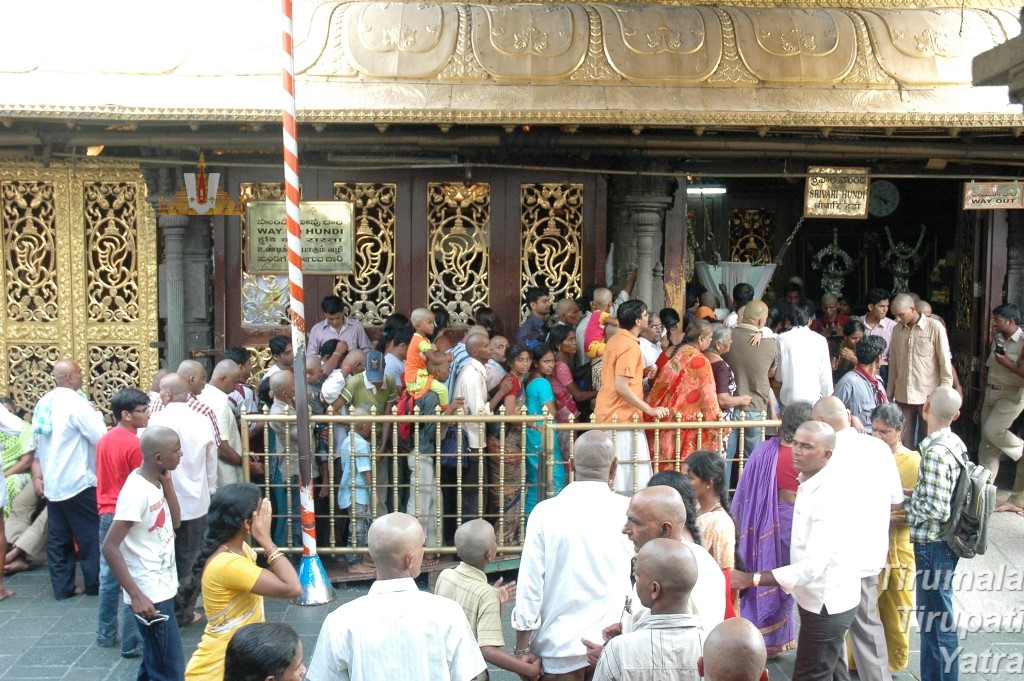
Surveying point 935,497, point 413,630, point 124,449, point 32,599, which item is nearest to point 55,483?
point 32,599

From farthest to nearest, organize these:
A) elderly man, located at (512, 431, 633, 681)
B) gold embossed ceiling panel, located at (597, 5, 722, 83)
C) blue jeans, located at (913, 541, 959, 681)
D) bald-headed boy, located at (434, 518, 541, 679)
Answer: gold embossed ceiling panel, located at (597, 5, 722, 83) < blue jeans, located at (913, 541, 959, 681) < elderly man, located at (512, 431, 633, 681) < bald-headed boy, located at (434, 518, 541, 679)

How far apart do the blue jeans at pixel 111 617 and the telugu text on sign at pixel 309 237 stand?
3708 millimetres

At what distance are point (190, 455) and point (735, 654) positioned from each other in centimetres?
457

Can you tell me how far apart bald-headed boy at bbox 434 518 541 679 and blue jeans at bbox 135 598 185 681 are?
1722 mm

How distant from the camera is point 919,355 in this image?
962 cm

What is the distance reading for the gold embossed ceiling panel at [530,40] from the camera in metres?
8.72

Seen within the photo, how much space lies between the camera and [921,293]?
14148mm

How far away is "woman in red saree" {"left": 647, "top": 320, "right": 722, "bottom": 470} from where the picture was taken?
7352mm

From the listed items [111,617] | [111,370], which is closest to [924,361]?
[111,617]

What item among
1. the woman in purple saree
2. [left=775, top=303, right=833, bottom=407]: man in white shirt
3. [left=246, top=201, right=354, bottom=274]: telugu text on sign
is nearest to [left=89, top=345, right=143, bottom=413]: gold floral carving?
[left=246, top=201, right=354, bottom=274]: telugu text on sign

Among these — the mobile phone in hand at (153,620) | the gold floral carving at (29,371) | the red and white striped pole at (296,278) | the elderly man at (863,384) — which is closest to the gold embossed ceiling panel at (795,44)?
the elderly man at (863,384)

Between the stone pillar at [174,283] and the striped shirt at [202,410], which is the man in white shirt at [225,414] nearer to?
the striped shirt at [202,410]

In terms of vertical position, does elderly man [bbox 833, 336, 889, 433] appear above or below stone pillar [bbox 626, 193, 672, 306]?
below

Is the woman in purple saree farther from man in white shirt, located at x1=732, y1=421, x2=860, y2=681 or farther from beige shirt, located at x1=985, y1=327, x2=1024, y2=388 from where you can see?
beige shirt, located at x1=985, y1=327, x2=1024, y2=388
